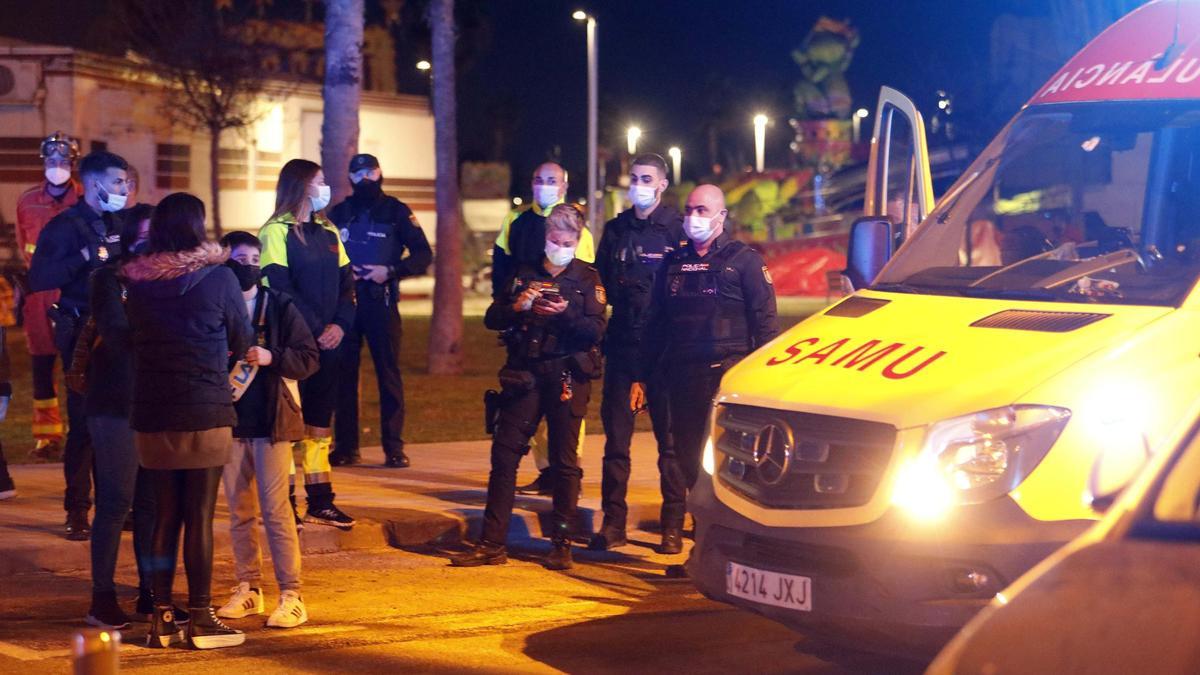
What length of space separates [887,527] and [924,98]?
56.4 m

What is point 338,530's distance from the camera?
32.1 feet

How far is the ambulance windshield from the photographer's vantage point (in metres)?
7.29

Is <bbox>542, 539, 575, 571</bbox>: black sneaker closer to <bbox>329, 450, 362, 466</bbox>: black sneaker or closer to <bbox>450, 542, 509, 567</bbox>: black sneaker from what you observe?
<bbox>450, 542, 509, 567</bbox>: black sneaker

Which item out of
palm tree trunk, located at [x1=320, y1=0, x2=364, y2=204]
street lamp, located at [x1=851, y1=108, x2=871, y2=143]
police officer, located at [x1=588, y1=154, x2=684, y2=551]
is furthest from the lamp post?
street lamp, located at [x1=851, y1=108, x2=871, y2=143]

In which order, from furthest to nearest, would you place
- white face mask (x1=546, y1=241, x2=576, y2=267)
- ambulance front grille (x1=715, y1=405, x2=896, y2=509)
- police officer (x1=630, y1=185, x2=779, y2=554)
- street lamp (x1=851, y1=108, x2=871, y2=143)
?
street lamp (x1=851, y1=108, x2=871, y2=143) < white face mask (x1=546, y1=241, x2=576, y2=267) < police officer (x1=630, y1=185, x2=779, y2=554) < ambulance front grille (x1=715, y1=405, x2=896, y2=509)

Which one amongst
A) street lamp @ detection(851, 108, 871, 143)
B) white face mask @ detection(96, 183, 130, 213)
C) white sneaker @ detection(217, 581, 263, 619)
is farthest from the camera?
street lamp @ detection(851, 108, 871, 143)

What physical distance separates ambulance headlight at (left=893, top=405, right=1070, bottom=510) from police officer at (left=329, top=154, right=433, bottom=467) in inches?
256

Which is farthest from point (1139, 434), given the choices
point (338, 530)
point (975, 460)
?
point (338, 530)

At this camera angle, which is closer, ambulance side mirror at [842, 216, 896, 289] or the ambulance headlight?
the ambulance headlight

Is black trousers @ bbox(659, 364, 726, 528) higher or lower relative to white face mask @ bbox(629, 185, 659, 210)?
lower

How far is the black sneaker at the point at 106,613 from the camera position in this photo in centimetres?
769

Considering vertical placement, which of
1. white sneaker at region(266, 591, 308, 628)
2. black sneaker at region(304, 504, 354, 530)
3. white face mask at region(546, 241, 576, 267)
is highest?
white face mask at region(546, 241, 576, 267)

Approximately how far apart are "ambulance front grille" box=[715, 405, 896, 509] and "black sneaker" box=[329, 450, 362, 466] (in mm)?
6112

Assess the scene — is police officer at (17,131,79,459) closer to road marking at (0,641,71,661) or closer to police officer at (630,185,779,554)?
→ road marking at (0,641,71,661)
